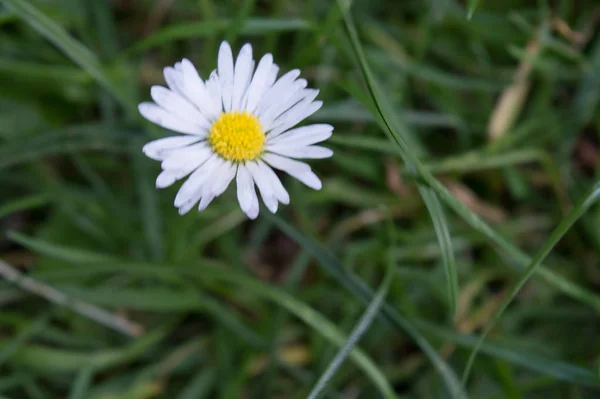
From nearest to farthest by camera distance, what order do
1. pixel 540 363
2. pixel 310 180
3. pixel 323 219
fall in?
pixel 310 180 → pixel 540 363 → pixel 323 219

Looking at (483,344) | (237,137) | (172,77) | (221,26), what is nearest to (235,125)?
(237,137)

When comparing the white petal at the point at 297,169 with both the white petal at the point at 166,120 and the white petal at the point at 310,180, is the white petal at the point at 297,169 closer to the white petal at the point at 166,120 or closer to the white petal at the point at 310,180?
the white petal at the point at 310,180

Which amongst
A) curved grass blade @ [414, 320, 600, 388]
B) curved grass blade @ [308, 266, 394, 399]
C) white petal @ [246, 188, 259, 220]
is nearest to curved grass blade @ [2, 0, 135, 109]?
white petal @ [246, 188, 259, 220]

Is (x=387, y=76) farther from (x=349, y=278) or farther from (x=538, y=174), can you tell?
(x=349, y=278)

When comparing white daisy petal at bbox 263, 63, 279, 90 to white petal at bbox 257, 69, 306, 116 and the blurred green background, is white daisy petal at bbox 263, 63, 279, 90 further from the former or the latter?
the blurred green background

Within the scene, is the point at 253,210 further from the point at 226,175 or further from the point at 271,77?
the point at 271,77

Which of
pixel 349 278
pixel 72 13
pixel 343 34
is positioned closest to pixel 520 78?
pixel 343 34
